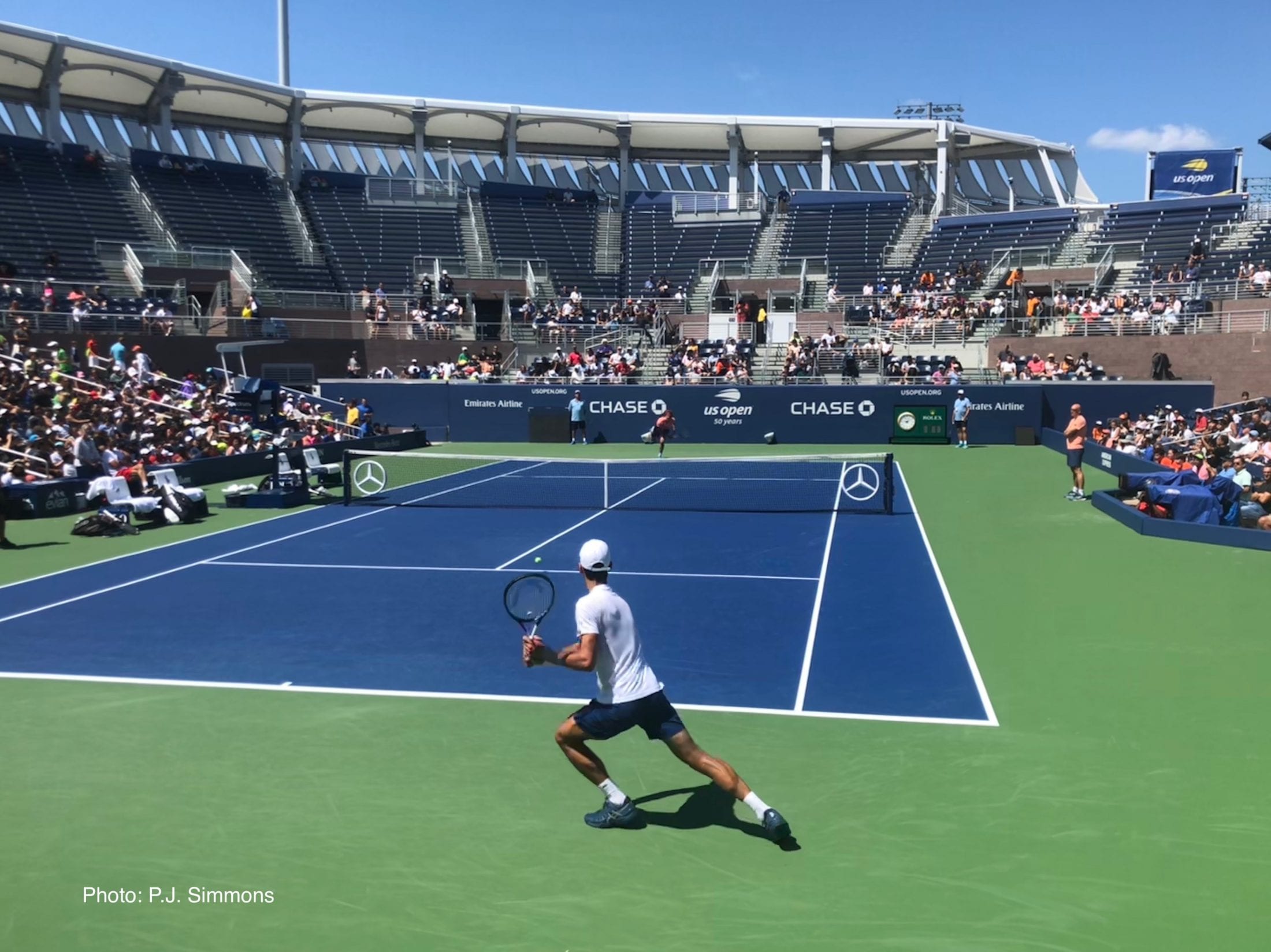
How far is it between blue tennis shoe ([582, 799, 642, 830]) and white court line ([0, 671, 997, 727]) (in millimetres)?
2347

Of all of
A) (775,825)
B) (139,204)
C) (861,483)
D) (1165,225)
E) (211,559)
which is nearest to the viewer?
(775,825)

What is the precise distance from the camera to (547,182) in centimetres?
6900

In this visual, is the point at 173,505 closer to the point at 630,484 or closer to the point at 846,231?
the point at 630,484

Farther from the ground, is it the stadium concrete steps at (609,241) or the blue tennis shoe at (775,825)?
the stadium concrete steps at (609,241)

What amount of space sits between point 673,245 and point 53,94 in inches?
1115

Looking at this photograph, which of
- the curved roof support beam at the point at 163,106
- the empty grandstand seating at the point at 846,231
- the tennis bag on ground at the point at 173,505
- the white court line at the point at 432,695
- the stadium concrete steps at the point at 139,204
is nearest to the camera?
the white court line at the point at 432,695

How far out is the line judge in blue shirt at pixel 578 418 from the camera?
34.9 m

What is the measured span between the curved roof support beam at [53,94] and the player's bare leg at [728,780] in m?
47.4

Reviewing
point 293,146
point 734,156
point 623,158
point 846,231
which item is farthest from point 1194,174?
point 293,146

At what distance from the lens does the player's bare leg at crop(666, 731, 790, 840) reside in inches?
246

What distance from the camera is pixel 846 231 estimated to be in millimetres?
53125

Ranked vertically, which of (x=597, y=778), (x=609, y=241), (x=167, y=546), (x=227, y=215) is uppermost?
(x=609, y=241)

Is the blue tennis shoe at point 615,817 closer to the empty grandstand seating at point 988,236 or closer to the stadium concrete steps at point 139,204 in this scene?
the stadium concrete steps at point 139,204
